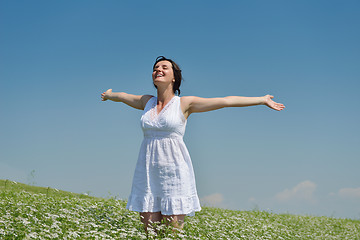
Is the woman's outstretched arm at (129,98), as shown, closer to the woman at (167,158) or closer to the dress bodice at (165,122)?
the woman at (167,158)

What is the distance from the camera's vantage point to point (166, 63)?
6109 mm

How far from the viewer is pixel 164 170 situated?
5410 mm

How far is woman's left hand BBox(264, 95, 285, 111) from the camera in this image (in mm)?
6031

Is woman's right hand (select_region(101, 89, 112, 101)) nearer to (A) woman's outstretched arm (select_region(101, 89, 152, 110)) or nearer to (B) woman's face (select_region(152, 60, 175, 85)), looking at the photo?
(A) woman's outstretched arm (select_region(101, 89, 152, 110))

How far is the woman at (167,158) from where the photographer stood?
540 centimetres

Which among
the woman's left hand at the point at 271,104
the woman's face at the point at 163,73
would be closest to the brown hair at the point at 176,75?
the woman's face at the point at 163,73

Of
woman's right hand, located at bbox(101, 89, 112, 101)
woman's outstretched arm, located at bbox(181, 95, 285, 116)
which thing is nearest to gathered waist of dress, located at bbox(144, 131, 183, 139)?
woman's outstretched arm, located at bbox(181, 95, 285, 116)

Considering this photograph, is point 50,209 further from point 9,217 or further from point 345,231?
point 345,231

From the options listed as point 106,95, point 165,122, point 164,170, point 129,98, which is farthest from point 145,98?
point 164,170

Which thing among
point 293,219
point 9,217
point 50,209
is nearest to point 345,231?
point 293,219

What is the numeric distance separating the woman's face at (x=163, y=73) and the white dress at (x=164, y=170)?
0.50 m

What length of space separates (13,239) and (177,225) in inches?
87.9

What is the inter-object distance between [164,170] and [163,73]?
1602 mm

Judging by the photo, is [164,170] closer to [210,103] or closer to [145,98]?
[210,103]
